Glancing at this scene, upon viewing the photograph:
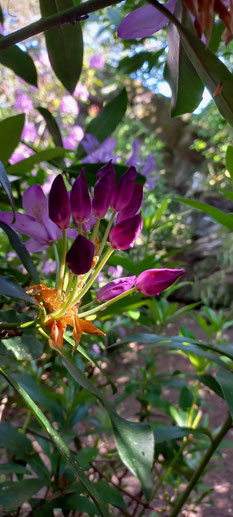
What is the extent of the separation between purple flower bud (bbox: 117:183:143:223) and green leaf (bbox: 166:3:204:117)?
0.36ft

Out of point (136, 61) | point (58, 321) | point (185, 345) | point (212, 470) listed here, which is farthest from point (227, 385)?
point (212, 470)

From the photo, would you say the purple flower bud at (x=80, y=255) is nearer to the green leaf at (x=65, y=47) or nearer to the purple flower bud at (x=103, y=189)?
the purple flower bud at (x=103, y=189)

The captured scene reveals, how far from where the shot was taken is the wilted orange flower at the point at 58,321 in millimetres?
378

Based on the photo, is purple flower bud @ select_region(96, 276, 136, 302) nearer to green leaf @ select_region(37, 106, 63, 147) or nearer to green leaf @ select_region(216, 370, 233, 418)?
green leaf @ select_region(216, 370, 233, 418)

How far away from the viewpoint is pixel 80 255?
36 centimetres

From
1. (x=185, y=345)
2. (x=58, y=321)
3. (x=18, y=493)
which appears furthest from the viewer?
(x=18, y=493)

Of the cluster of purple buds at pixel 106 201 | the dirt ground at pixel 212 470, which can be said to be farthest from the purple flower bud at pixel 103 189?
the dirt ground at pixel 212 470

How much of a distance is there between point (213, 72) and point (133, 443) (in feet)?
1.03

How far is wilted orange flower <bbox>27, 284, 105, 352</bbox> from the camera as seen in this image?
1.24 ft

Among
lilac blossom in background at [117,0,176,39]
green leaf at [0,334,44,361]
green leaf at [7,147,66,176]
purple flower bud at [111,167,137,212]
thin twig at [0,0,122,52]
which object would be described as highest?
thin twig at [0,0,122,52]

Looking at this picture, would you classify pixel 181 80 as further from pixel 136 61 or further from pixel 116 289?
pixel 136 61

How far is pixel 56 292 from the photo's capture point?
16.5 inches

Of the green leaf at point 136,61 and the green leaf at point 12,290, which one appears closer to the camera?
the green leaf at point 12,290

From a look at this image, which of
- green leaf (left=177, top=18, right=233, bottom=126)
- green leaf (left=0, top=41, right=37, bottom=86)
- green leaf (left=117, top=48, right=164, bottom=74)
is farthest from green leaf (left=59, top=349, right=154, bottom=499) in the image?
green leaf (left=117, top=48, right=164, bottom=74)
